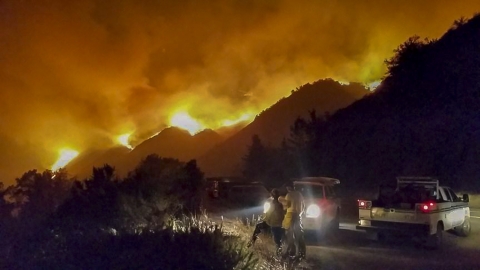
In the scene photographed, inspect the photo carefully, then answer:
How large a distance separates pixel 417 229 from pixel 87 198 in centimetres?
849

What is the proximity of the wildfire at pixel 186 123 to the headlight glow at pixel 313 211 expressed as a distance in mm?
32525

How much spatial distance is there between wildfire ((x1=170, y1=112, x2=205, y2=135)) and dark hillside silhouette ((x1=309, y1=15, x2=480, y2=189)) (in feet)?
43.1

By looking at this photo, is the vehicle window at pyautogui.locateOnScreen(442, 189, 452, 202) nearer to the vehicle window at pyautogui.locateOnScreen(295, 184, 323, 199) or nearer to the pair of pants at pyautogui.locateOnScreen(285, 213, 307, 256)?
the vehicle window at pyautogui.locateOnScreen(295, 184, 323, 199)

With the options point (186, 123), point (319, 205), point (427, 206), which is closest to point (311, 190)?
point (319, 205)

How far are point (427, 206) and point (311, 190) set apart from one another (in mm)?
3288

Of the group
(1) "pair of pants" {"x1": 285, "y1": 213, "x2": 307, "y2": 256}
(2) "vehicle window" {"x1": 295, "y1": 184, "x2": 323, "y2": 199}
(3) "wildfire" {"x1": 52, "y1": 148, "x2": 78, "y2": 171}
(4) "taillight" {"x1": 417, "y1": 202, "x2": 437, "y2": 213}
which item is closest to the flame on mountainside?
(3) "wildfire" {"x1": 52, "y1": 148, "x2": 78, "y2": 171}

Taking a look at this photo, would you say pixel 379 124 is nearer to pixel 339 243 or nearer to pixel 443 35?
pixel 443 35

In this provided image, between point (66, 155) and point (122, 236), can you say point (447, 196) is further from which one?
point (66, 155)

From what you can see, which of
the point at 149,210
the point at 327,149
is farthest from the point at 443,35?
the point at 149,210

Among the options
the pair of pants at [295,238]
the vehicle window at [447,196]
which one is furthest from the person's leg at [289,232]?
the vehicle window at [447,196]

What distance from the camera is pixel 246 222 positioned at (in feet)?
44.6

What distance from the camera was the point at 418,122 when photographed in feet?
115

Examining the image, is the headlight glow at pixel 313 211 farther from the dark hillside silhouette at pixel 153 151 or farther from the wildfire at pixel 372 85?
the wildfire at pixel 372 85

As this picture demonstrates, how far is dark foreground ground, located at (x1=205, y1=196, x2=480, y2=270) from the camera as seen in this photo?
12.3 meters
